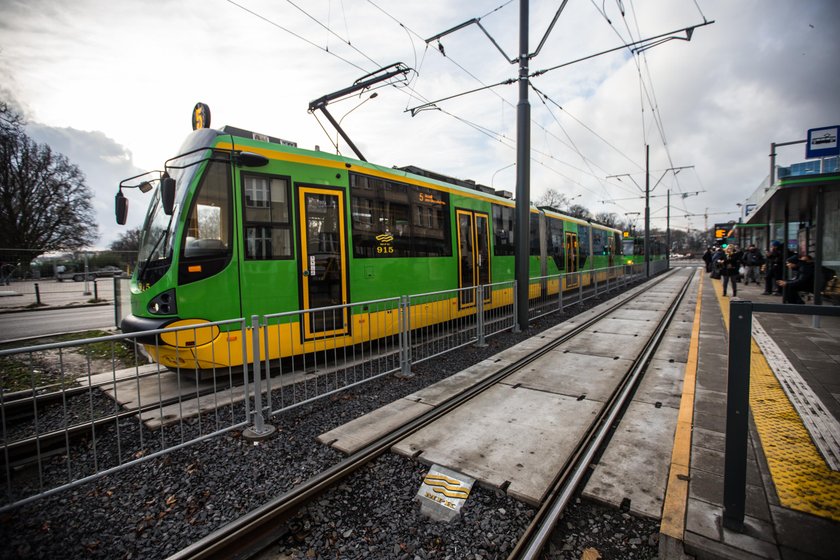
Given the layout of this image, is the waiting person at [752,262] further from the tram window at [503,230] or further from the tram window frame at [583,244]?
the tram window at [503,230]

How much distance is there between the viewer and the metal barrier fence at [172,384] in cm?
344

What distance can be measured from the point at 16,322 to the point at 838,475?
17.7 metres

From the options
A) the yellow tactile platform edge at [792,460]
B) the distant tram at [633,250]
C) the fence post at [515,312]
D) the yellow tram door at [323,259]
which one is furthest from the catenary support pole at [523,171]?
the distant tram at [633,250]

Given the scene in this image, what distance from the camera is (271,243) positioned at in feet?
17.9

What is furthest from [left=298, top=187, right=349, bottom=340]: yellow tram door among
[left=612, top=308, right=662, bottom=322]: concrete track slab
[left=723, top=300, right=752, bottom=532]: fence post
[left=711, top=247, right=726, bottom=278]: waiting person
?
[left=711, top=247, right=726, bottom=278]: waiting person

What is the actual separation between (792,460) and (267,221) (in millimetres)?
6187

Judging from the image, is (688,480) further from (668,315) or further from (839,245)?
(839,245)

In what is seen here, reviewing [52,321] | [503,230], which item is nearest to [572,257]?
[503,230]

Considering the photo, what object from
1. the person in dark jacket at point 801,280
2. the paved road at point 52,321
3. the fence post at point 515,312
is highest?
the person in dark jacket at point 801,280

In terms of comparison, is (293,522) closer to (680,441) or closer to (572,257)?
(680,441)

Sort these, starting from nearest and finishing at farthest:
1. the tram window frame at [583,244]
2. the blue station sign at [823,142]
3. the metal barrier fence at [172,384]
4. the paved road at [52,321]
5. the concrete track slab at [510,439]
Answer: the concrete track slab at [510,439]
the metal barrier fence at [172,384]
the blue station sign at [823,142]
the paved road at [52,321]
the tram window frame at [583,244]

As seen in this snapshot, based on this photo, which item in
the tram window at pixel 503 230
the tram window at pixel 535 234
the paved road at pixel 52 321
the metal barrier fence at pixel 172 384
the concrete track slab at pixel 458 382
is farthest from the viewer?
the tram window at pixel 535 234

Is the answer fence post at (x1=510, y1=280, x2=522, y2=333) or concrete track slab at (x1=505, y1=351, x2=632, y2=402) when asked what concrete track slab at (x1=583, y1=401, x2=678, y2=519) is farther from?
fence post at (x1=510, y1=280, x2=522, y2=333)

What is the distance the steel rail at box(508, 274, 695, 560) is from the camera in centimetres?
231
